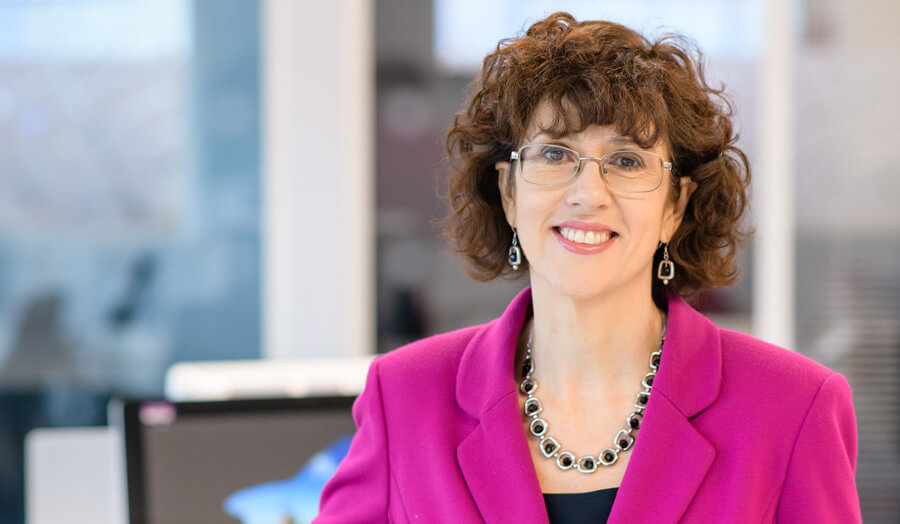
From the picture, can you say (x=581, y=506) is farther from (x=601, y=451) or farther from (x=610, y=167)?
(x=610, y=167)

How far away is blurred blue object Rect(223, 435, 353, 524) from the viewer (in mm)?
2193

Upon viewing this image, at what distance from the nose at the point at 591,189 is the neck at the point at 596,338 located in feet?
0.51

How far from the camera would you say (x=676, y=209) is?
152 cm

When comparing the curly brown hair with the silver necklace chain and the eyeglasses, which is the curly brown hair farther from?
the silver necklace chain

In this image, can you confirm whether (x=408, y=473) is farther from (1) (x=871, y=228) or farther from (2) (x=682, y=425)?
(1) (x=871, y=228)

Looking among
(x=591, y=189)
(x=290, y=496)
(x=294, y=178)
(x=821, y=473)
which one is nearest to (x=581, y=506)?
(x=821, y=473)

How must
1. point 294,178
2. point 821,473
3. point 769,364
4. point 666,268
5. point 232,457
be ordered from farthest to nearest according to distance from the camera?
point 294,178
point 232,457
point 666,268
point 769,364
point 821,473

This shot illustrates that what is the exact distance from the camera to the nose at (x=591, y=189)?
1.39 meters

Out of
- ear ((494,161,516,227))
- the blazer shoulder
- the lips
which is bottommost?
the blazer shoulder

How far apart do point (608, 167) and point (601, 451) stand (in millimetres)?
430

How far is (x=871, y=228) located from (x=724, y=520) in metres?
2.66

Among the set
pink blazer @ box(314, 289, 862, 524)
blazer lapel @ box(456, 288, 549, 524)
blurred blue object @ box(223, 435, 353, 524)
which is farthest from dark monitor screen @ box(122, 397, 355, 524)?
blazer lapel @ box(456, 288, 549, 524)

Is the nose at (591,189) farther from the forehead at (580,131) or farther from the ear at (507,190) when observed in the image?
the ear at (507,190)

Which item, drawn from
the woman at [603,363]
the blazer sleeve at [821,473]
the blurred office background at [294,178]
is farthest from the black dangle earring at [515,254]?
the blurred office background at [294,178]
